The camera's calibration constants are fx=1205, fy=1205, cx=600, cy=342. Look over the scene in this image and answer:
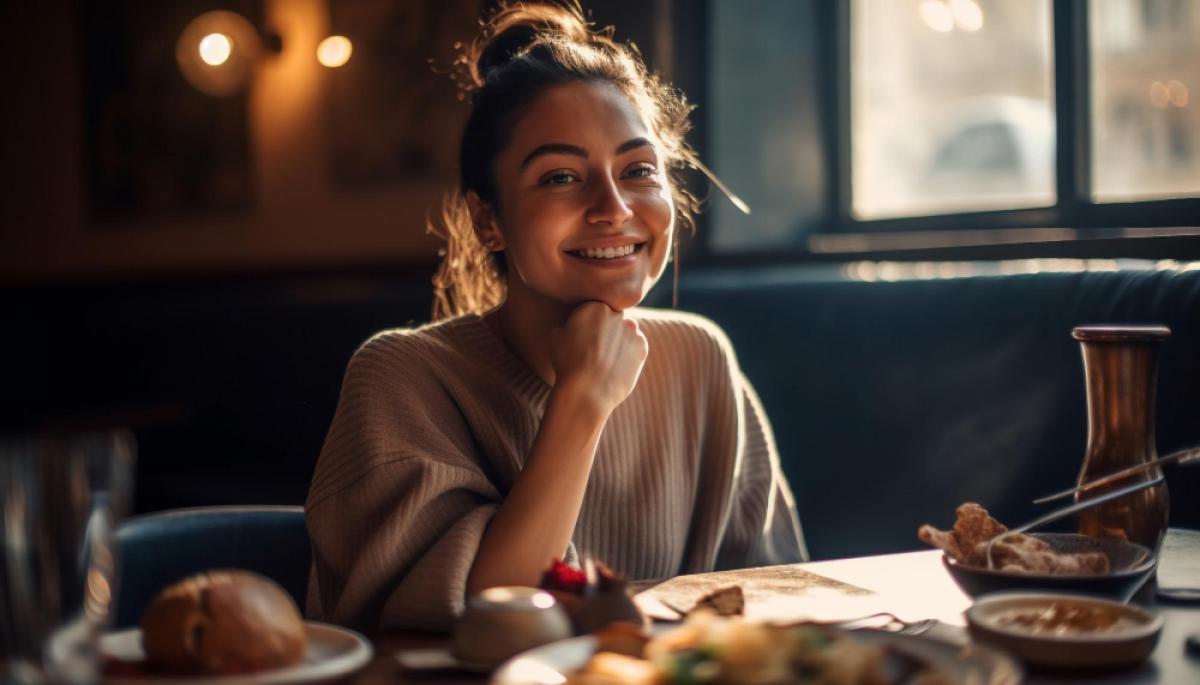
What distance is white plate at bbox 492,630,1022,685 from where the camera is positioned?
2.79ft

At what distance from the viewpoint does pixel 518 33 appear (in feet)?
6.55

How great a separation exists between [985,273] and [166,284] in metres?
4.23

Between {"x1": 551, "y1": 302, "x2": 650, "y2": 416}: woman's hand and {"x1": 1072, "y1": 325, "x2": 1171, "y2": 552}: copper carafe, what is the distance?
1.92 feet

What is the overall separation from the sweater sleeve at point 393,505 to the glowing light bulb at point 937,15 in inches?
89.3

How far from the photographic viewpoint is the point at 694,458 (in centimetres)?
190

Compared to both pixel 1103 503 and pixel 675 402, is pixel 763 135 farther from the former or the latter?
pixel 1103 503

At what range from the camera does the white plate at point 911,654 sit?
85 centimetres

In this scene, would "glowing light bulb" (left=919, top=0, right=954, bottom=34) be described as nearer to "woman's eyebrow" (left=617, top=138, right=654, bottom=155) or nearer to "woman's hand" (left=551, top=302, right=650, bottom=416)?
"woman's eyebrow" (left=617, top=138, right=654, bottom=155)

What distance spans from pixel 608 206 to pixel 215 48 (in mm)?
3998

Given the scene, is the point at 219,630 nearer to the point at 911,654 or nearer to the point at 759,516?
the point at 911,654

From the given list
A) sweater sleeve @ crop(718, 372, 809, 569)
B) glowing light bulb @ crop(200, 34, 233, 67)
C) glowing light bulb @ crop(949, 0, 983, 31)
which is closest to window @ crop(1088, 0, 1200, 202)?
glowing light bulb @ crop(949, 0, 983, 31)

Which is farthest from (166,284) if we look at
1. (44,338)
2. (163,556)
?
(163,556)

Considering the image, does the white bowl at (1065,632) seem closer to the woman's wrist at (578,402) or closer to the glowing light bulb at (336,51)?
the woman's wrist at (578,402)

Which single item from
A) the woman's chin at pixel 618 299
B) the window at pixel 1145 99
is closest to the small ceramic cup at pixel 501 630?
the woman's chin at pixel 618 299
